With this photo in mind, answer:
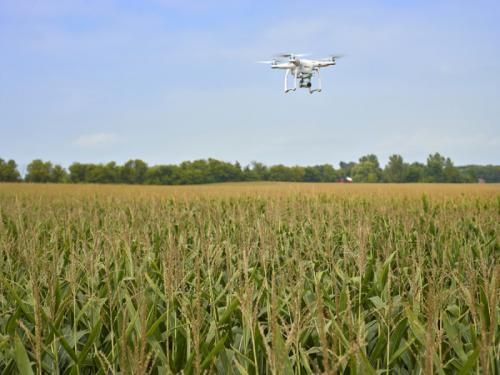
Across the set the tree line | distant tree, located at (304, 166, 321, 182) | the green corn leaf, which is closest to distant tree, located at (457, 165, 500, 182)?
the tree line

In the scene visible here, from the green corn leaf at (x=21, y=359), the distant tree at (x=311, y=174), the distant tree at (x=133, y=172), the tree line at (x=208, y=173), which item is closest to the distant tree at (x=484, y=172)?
the tree line at (x=208, y=173)

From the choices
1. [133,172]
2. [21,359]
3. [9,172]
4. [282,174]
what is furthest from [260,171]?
[21,359]

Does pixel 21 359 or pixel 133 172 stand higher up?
pixel 133 172

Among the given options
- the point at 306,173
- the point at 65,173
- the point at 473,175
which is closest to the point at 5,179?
the point at 65,173

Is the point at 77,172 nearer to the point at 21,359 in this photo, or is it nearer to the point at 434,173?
the point at 434,173

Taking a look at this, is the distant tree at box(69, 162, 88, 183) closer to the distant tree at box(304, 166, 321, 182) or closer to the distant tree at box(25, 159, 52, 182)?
the distant tree at box(25, 159, 52, 182)

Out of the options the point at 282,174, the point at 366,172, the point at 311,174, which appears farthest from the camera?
the point at 366,172

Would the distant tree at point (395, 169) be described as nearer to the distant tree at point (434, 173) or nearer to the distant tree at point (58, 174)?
the distant tree at point (434, 173)
